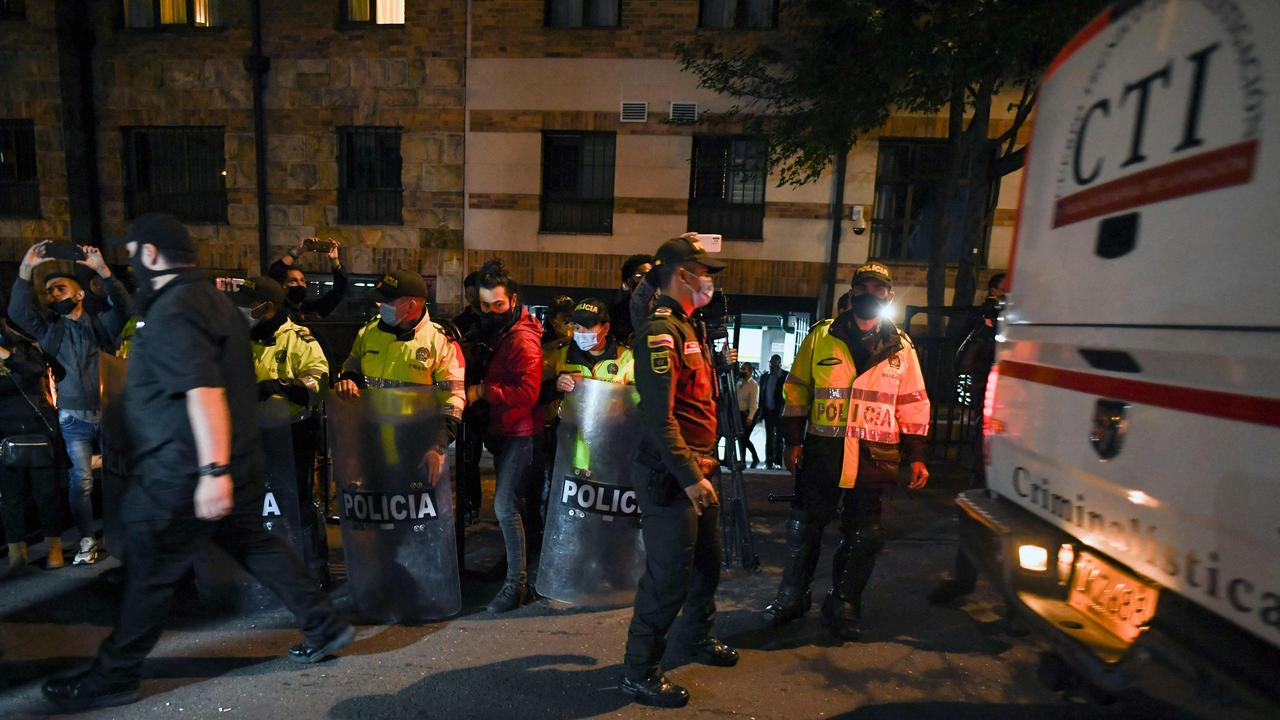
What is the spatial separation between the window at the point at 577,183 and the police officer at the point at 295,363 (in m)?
7.32

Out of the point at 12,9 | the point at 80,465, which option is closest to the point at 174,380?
the point at 80,465

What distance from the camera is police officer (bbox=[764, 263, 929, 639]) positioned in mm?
3910

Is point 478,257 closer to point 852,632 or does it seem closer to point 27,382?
point 27,382

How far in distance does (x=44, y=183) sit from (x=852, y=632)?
46.6 feet

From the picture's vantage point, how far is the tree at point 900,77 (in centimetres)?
703

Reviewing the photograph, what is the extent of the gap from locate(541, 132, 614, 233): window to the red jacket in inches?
282

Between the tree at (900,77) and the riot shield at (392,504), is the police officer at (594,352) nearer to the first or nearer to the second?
the riot shield at (392,504)

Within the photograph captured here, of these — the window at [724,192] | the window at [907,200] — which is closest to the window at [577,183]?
the window at [724,192]

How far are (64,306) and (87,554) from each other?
1681 mm

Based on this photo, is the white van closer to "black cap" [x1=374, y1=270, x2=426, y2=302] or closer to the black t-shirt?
"black cap" [x1=374, y1=270, x2=426, y2=302]

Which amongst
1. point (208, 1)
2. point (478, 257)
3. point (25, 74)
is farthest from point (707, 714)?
point (25, 74)

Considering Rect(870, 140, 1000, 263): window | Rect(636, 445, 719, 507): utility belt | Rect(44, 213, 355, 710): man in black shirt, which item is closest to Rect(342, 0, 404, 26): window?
Rect(870, 140, 1000, 263): window

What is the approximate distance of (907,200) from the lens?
1087cm

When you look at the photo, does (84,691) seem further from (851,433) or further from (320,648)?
(851,433)
